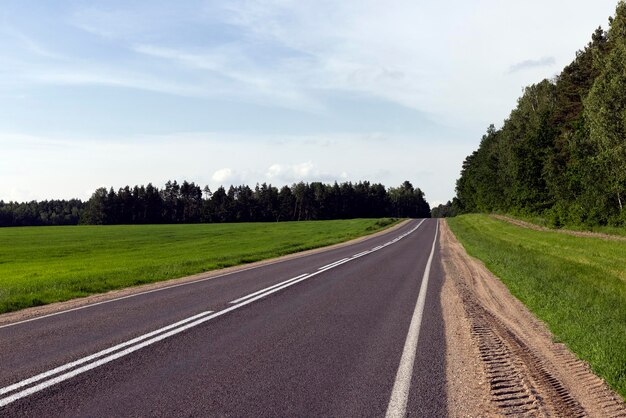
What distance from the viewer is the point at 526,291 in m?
11.7

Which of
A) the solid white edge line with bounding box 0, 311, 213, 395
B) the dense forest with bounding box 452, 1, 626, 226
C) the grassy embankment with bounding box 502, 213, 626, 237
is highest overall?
the dense forest with bounding box 452, 1, 626, 226

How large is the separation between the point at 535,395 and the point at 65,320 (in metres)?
8.29

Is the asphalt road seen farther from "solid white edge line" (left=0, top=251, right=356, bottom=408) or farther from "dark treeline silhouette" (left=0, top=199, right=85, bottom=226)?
"dark treeline silhouette" (left=0, top=199, right=85, bottom=226)

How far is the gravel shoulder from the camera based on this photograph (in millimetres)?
4672

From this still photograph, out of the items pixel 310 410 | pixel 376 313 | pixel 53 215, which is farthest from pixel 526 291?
pixel 53 215

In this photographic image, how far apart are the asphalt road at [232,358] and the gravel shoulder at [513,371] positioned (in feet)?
0.96

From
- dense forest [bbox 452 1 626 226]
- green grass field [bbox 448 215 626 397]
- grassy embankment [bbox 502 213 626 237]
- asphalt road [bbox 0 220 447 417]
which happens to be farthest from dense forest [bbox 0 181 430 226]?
asphalt road [bbox 0 220 447 417]

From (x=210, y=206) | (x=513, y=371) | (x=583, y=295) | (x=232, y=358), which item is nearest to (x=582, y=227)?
(x=583, y=295)

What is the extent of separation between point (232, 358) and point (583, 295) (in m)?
8.91

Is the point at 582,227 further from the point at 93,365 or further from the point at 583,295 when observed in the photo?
the point at 93,365

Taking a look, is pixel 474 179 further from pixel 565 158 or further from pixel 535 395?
pixel 535 395

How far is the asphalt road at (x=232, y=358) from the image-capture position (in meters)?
4.69

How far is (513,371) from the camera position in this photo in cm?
580

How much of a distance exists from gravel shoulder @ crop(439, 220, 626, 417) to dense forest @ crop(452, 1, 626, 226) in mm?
22924
